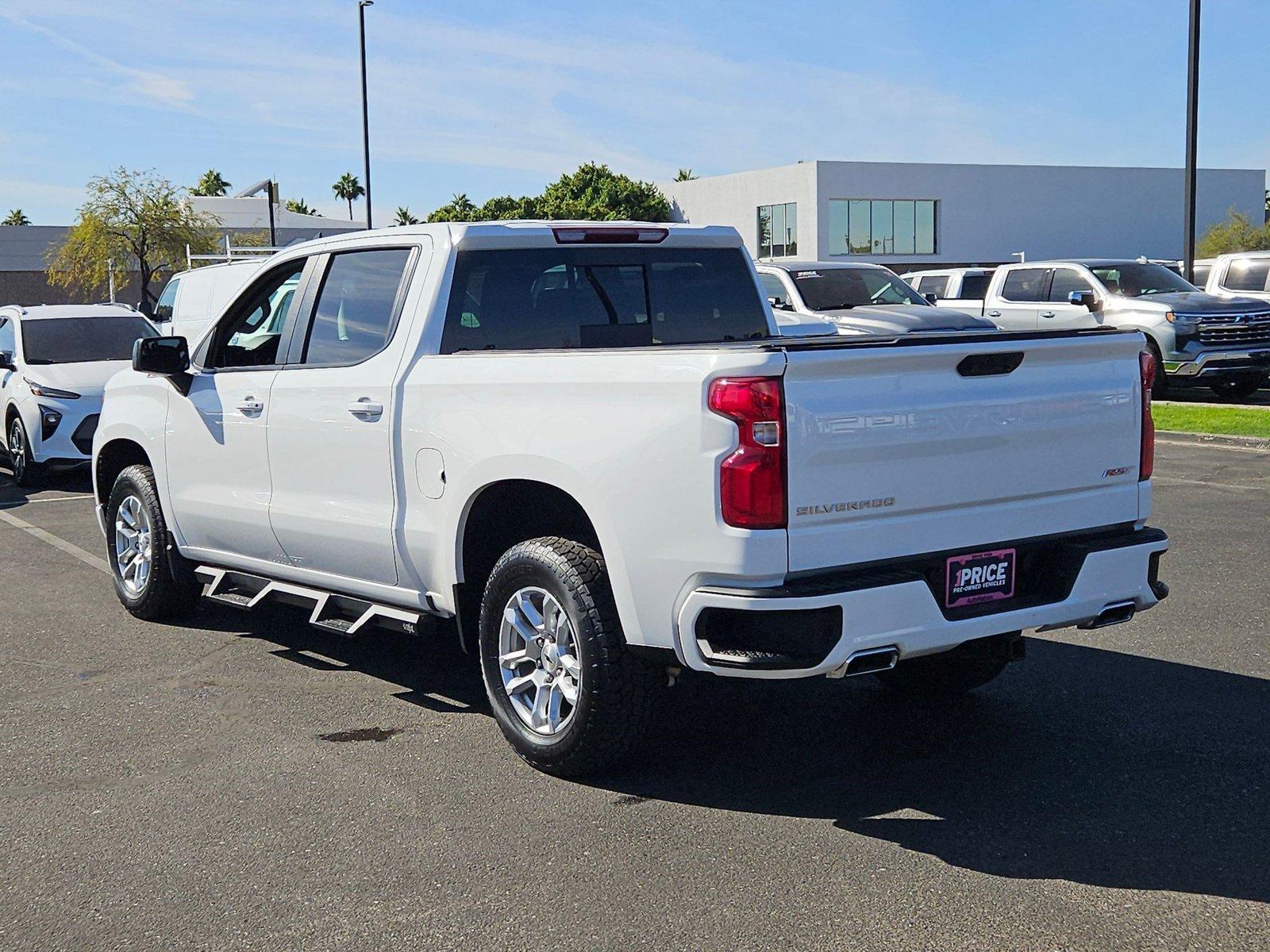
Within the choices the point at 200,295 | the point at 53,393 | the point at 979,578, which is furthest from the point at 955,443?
the point at 200,295

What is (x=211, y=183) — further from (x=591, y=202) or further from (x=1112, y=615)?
(x=1112, y=615)

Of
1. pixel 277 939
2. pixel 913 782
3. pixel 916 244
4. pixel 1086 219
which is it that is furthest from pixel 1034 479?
pixel 1086 219

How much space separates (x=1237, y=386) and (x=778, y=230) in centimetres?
4469

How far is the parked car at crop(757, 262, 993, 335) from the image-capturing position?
15.7 m

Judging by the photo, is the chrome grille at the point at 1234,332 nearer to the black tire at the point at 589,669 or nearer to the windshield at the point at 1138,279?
the windshield at the point at 1138,279

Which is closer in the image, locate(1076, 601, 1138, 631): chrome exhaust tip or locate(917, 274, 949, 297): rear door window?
locate(1076, 601, 1138, 631): chrome exhaust tip

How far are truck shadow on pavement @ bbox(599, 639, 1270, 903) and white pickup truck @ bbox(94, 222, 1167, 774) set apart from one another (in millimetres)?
345

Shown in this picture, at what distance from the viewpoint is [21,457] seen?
13531 millimetres

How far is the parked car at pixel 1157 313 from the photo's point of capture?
59.0ft

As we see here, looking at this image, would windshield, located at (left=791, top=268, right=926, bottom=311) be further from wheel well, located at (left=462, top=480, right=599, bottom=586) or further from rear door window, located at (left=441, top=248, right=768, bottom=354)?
wheel well, located at (left=462, top=480, right=599, bottom=586)

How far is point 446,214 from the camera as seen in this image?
90.1m

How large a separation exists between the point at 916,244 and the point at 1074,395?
194 ft

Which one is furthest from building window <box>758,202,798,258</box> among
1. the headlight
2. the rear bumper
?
the rear bumper

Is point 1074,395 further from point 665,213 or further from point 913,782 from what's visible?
point 665,213
